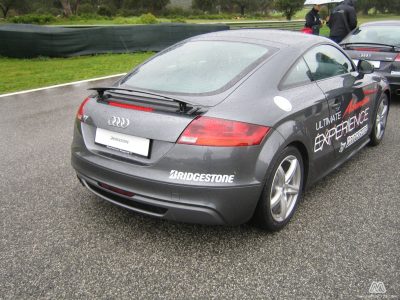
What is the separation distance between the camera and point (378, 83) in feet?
15.5

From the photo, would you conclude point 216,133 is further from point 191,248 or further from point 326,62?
point 326,62

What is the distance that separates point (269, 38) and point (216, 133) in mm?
1385

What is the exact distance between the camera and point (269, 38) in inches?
139

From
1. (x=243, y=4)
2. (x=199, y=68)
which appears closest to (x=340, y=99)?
(x=199, y=68)

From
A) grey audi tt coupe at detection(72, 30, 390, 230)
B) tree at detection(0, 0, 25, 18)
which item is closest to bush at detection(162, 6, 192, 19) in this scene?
tree at detection(0, 0, 25, 18)

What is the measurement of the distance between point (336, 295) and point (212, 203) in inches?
36.3

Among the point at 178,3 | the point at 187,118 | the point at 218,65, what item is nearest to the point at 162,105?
the point at 187,118

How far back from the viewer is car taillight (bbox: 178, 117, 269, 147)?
101 inches

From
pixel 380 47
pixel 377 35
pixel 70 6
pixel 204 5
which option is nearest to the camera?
pixel 380 47

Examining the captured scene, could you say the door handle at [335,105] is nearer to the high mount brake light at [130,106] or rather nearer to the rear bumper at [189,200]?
the rear bumper at [189,200]

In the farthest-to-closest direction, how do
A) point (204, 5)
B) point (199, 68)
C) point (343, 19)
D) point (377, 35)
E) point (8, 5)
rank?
point (204, 5)
point (8, 5)
point (343, 19)
point (377, 35)
point (199, 68)

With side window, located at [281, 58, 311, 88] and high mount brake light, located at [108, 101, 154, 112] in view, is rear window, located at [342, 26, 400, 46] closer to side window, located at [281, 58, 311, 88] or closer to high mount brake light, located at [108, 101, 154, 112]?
side window, located at [281, 58, 311, 88]

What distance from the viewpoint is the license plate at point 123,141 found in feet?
8.91

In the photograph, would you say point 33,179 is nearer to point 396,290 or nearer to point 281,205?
point 281,205
